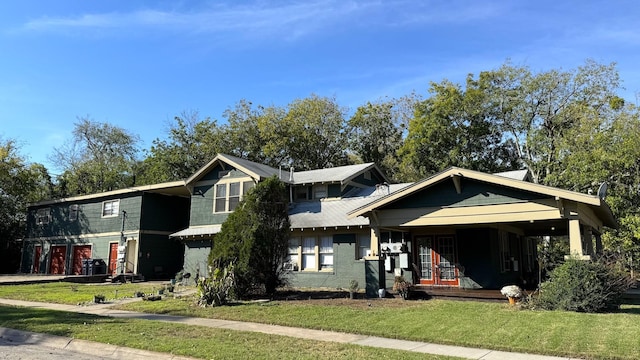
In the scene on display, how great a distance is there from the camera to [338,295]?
15766 millimetres

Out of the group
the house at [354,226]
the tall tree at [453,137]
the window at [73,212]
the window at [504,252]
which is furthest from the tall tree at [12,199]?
the window at [504,252]

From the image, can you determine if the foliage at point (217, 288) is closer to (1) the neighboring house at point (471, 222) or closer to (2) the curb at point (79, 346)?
(1) the neighboring house at point (471, 222)

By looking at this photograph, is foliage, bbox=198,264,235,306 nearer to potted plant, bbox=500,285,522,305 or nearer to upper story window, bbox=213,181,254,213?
potted plant, bbox=500,285,522,305

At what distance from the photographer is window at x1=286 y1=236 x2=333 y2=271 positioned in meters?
20.0

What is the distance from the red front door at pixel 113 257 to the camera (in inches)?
1115

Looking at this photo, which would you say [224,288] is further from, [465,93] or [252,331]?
[465,93]

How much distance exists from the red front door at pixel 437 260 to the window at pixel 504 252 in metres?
2.00

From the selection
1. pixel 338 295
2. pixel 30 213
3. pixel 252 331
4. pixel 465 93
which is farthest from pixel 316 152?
pixel 252 331

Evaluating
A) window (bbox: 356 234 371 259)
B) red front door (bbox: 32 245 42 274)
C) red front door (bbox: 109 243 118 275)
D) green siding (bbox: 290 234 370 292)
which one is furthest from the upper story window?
red front door (bbox: 32 245 42 274)

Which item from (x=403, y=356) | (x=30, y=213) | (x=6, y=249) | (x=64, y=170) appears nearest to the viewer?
(x=403, y=356)

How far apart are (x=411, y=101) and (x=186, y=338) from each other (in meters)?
35.5

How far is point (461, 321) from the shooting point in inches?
420

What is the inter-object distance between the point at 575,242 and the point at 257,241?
9.52 metres

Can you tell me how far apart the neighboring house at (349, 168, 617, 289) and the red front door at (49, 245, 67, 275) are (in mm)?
24217
